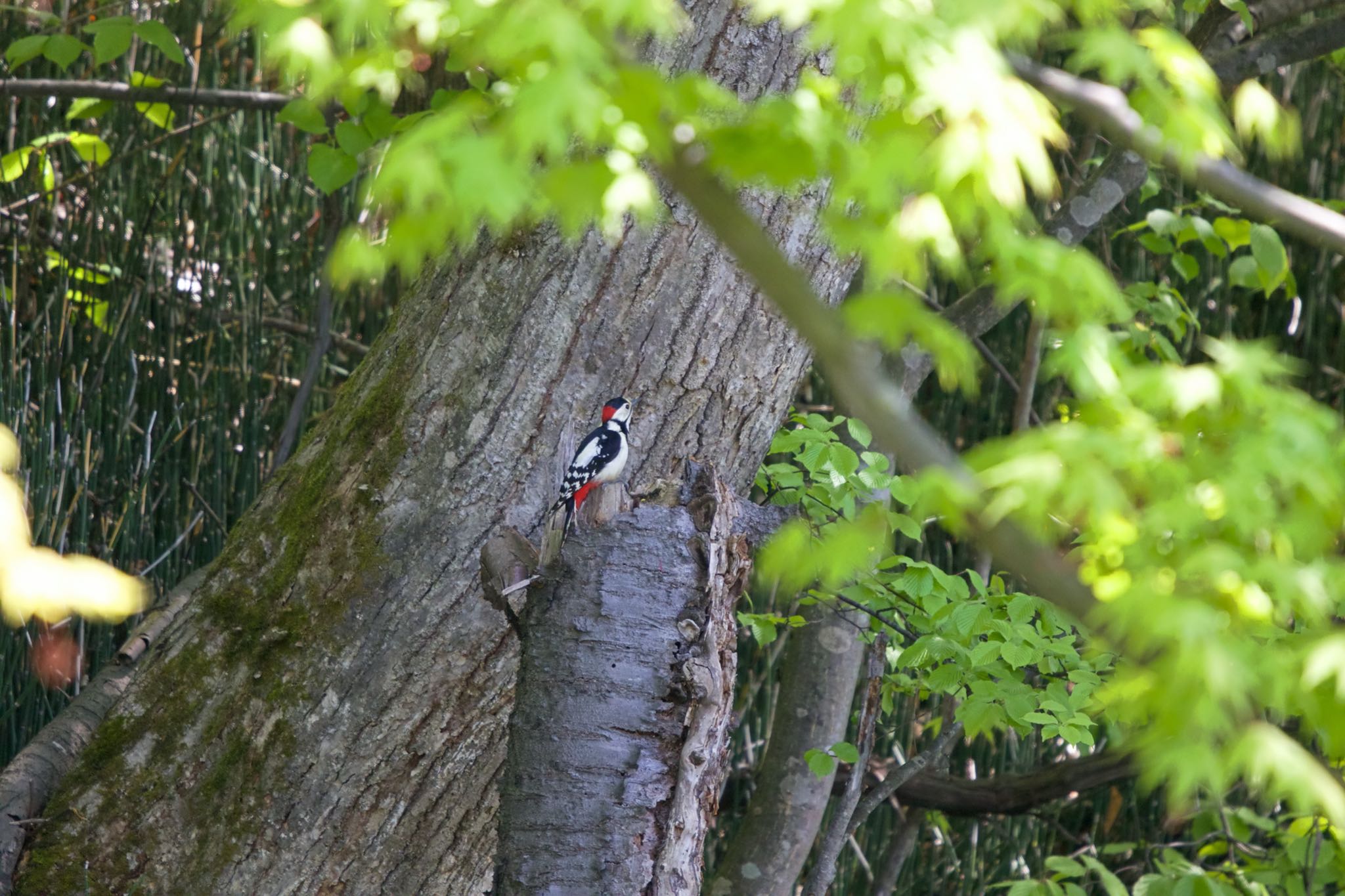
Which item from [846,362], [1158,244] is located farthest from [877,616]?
[846,362]

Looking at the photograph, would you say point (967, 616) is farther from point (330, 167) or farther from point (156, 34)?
point (156, 34)

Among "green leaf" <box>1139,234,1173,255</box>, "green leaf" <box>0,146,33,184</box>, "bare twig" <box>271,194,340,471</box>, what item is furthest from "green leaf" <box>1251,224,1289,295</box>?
"green leaf" <box>0,146,33,184</box>

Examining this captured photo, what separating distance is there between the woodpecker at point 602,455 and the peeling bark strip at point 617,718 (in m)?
0.31

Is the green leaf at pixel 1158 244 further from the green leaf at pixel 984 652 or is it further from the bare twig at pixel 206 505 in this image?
the bare twig at pixel 206 505

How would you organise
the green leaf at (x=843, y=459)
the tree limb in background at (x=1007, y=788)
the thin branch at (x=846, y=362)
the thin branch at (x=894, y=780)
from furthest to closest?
the tree limb in background at (x=1007, y=788) < the thin branch at (x=894, y=780) < the green leaf at (x=843, y=459) < the thin branch at (x=846, y=362)

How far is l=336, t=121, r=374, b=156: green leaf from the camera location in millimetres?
2051

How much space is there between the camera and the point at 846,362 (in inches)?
30.7

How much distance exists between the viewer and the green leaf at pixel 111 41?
1.99 metres

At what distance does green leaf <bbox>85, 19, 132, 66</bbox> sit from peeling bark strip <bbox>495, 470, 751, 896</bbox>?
136 centimetres

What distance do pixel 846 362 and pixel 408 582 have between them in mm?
1190

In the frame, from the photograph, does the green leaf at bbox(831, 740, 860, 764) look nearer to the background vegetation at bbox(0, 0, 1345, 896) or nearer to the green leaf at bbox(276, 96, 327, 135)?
the background vegetation at bbox(0, 0, 1345, 896)

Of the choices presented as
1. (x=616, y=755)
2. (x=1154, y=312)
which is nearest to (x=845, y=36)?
(x=616, y=755)

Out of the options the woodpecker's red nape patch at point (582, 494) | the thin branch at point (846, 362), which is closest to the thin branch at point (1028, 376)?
the woodpecker's red nape patch at point (582, 494)

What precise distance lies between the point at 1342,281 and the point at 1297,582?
3398 millimetres
